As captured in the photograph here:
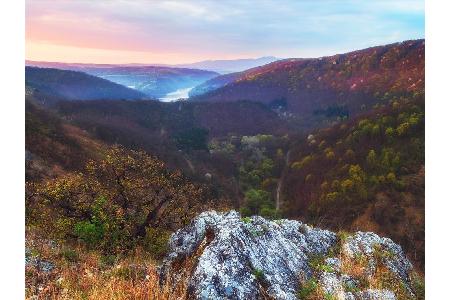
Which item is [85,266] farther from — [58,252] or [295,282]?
[295,282]

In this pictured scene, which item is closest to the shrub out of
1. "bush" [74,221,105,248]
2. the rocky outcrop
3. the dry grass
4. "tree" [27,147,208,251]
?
the dry grass

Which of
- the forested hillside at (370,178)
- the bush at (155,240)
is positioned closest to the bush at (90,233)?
the bush at (155,240)

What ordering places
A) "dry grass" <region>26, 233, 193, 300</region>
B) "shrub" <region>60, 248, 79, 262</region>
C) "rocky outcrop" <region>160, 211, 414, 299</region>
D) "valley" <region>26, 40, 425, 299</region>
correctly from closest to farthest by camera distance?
"dry grass" <region>26, 233, 193, 300</region>, "rocky outcrop" <region>160, 211, 414, 299</region>, "shrub" <region>60, 248, 79, 262</region>, "valley" <region>26, 40, 425, 299</region>

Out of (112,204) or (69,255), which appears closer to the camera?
(69,255)

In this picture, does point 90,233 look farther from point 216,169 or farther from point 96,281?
point 216,169

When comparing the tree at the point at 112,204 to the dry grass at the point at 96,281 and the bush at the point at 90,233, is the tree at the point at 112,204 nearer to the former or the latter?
the bush at the point at 90,233

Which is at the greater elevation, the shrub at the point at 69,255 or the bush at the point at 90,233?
the shrub at the point at 69,255

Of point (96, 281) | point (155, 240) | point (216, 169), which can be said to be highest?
point (96, 281)

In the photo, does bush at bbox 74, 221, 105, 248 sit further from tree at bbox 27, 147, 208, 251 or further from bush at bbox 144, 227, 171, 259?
bush at bbox 144, 227, 171, 259

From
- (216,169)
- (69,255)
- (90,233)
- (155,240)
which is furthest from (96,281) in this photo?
(216,169)
